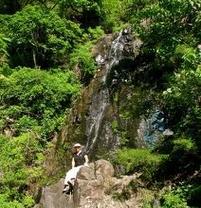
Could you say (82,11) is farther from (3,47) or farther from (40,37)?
(3,47)

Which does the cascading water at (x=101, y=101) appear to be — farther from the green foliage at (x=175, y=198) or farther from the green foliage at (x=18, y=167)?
the green foliage at (x=175, y=198)

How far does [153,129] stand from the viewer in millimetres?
15453

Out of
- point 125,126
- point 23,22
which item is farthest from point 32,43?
point 125,126

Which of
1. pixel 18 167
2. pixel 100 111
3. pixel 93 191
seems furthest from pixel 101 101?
pixel 93 191

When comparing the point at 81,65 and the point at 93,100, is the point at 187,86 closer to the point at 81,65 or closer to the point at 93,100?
the point at 93,100

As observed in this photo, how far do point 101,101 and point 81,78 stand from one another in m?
5.18

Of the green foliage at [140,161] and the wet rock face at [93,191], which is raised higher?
the green foliage at [140,161]

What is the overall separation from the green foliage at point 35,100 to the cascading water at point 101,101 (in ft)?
8.28

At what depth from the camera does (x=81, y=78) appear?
905 inches

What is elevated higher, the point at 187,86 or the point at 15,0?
the point at 15,0

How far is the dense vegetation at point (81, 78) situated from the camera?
500 inches

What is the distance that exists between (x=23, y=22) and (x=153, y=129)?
384 inches

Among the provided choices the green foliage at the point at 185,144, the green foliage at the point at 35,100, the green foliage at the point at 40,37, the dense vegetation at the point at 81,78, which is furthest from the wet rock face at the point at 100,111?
the green foliage at the point at 40,37

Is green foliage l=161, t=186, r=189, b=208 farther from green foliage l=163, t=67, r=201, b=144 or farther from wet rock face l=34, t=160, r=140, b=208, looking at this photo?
green foliage l=163, t=67, r=201, b=144
